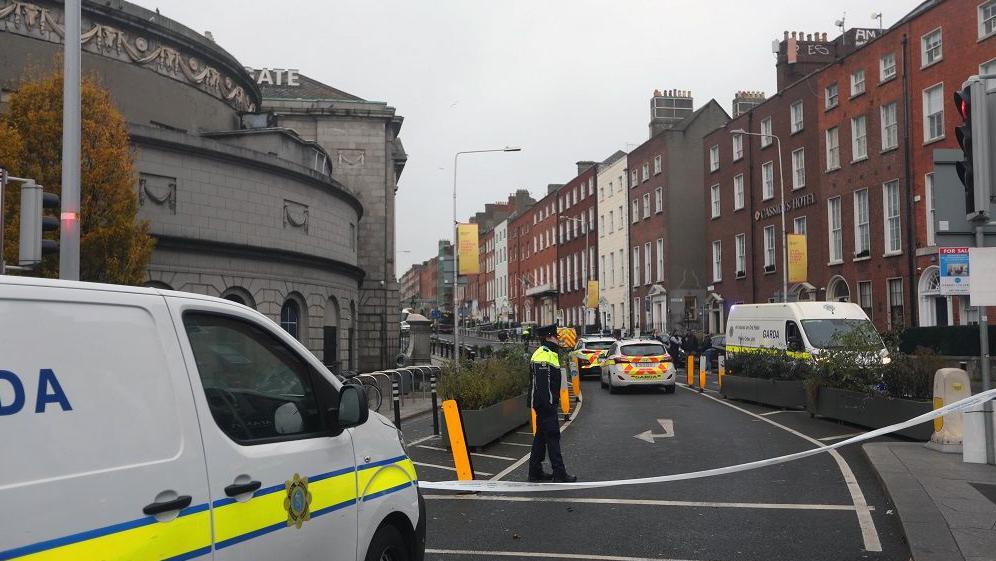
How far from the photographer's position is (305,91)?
5069 cm

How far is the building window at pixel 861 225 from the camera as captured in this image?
34.2 metres

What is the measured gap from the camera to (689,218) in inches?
2085

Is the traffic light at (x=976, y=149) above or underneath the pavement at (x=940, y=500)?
above

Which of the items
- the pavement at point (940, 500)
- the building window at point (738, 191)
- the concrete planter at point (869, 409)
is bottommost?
the pavement at point (940, 500)

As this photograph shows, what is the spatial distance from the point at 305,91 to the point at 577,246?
29.0 metres

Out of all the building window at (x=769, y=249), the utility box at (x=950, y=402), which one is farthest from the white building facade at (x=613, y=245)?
the utility box at (x=950, y=402)

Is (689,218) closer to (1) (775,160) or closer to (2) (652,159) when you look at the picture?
(2) (652,159)

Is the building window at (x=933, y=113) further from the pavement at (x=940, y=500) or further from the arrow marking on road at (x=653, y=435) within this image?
the pavement at (x=940, y=500)

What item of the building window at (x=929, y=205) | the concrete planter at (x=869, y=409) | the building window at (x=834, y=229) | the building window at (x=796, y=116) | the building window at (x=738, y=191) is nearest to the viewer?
the concrete planter at (x=869, y=409)

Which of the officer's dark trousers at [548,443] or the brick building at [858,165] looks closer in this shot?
the officer's dark trousers at [548,443]

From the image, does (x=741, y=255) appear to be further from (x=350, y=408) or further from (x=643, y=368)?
(x=350, y=408)

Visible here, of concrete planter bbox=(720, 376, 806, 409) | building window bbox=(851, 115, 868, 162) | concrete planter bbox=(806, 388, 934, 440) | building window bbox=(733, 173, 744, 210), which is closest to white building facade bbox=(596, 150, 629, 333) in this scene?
building window bbox=(733, 173, 744, 210)

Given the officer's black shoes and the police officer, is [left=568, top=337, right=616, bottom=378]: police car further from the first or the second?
the officer's black shoes

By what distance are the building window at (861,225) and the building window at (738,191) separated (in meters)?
10.7
